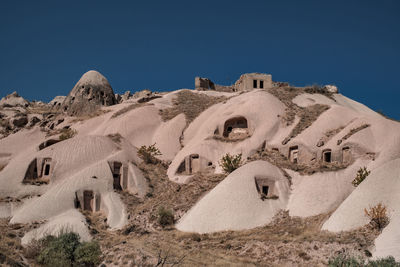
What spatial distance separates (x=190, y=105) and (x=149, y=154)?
11.5m

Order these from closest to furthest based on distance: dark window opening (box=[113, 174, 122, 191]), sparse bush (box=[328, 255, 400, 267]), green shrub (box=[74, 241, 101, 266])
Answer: sparse bush (box=[328, 255, 400, 267]), green shrub (box=[74, 241, 101, 266]), dark window opening (box=[113, 174, 122, 191])

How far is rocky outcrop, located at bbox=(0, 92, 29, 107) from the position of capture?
232ft

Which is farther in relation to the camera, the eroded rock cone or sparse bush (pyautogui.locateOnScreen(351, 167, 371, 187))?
the eroded rock cone

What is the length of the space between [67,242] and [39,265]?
195cm

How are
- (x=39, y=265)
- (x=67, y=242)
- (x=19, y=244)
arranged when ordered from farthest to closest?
(x=19, y=244), (x=67, y=242), (x=39, y=265)

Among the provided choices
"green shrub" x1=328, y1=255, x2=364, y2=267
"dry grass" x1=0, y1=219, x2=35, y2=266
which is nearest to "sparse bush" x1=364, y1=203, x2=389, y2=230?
"green shrub" x1=328, y1=255, x2=364, y2=267

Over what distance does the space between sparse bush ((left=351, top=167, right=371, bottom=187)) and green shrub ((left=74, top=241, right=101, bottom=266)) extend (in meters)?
15.6

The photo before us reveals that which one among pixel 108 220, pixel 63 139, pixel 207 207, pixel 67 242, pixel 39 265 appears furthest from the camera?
pixel 63 139

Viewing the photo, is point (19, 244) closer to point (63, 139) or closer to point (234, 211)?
point (234, 211)

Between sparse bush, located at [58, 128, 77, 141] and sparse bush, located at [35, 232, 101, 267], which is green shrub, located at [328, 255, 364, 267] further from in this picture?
sparse bush, located at [58, 128, 77, 141]

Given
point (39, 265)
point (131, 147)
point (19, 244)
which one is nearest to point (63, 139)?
point (131, 147)

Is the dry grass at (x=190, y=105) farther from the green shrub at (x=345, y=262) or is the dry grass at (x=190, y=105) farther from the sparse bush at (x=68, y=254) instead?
the green shrub at (x=345, y=262)

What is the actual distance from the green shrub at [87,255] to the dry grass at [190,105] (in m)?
23.2

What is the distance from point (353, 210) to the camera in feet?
73.5
